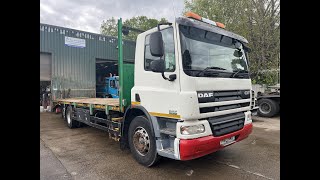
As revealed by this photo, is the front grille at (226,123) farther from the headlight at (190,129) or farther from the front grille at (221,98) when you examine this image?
the headlight at (190,129)

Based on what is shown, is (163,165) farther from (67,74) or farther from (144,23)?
(144,23)

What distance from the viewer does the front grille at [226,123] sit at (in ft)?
11.0

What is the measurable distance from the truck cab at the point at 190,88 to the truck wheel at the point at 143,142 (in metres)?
0.04

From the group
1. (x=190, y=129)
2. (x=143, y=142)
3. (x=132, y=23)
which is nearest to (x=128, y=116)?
(x=143, y=142)

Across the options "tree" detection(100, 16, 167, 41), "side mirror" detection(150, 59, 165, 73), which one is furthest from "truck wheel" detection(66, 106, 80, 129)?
"tree" detection(100, 16, 167, 41)

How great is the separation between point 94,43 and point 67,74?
2489mm

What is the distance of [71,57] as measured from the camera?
42.3ft

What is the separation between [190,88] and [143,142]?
1413mm

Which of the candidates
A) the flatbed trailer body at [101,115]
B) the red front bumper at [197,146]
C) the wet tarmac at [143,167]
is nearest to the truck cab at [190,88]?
the red front bumper at [197,146]

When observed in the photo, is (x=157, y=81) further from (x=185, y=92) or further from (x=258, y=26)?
(x=258, y=26)
